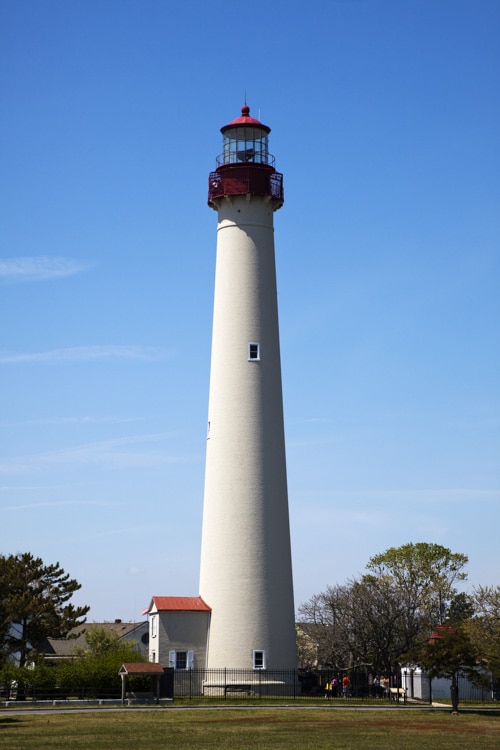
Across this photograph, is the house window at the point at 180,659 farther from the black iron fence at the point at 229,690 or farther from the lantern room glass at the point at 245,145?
the lantern room glass at the point at 245,145

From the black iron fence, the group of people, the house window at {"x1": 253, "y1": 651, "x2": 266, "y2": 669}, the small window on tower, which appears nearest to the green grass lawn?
the black iron fence

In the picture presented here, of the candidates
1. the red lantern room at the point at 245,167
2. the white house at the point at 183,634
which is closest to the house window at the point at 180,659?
the white house at the point at 183,634

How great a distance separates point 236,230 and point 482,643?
2180 centimetres

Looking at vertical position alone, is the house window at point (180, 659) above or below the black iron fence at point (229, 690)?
above

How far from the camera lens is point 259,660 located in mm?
48938

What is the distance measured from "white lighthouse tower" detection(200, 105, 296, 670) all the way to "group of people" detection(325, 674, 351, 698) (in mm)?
3409

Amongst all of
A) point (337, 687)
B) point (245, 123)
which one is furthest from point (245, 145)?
point (337, 687)

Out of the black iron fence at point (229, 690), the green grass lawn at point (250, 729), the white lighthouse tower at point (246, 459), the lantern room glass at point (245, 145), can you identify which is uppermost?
the lantern room glass at point (245, 145)

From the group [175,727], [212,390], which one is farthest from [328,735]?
[212,390]

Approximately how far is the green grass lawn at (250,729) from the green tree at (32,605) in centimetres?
1875

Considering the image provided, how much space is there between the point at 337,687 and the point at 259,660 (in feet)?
21.4

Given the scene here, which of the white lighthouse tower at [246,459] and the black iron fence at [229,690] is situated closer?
the black iron fence at [229,690]

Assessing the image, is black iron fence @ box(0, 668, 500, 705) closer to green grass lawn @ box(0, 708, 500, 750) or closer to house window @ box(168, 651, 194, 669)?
house window @ box(168, 651, 194, 669)

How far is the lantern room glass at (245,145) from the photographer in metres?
54.0
